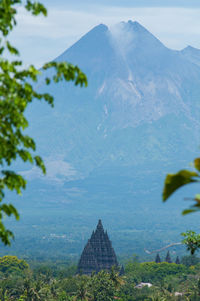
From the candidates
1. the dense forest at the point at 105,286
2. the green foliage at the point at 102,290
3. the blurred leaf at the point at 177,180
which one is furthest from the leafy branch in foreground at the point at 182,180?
the green foliage at the point at 102,290

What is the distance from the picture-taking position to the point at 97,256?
10800 cm

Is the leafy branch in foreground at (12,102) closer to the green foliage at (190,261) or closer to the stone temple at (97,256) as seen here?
the stone temple at (97,256)

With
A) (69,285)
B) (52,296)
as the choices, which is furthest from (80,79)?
(69,285)

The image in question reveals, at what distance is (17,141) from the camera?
1090 cm

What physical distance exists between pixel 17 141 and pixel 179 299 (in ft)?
209

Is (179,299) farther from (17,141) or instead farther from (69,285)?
(17,141)

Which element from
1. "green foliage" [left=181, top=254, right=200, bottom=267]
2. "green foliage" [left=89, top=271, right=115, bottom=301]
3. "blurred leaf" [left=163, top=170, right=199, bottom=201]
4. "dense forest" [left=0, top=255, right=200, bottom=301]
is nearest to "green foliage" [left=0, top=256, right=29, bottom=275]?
"dense forest" [left=0, top=255, right=200, bottom=301]

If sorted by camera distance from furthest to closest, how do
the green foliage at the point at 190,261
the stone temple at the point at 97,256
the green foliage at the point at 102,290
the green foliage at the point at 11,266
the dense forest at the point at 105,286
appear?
the green foliage at the point at 190,261, the green foliage at the point at 11,266, the stone temple at the point at 97,256, the green foliage at the point at 102,290, the dense forest at the point at 105,286

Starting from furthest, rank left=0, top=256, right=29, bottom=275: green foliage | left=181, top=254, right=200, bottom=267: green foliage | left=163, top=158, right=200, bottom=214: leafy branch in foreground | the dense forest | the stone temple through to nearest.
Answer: left=181, top=254, right=200, bottom=267: green foliage, left=0, top=256, right=29, bottom=275: green foliage, the stone temple, the dense forest, left=163, top=158, right=200, bottom=214: leafy branch in foreground

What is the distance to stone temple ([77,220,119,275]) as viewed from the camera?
105000 millimetres

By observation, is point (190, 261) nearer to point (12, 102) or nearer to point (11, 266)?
point (11, 266)

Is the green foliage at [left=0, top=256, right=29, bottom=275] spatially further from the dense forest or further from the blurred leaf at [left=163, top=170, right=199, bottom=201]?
the blurred leaf at [left=163, top=170, right=199, bottom=201]

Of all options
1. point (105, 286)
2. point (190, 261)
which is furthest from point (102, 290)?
point (190, 261)

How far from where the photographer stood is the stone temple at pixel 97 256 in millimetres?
105000
